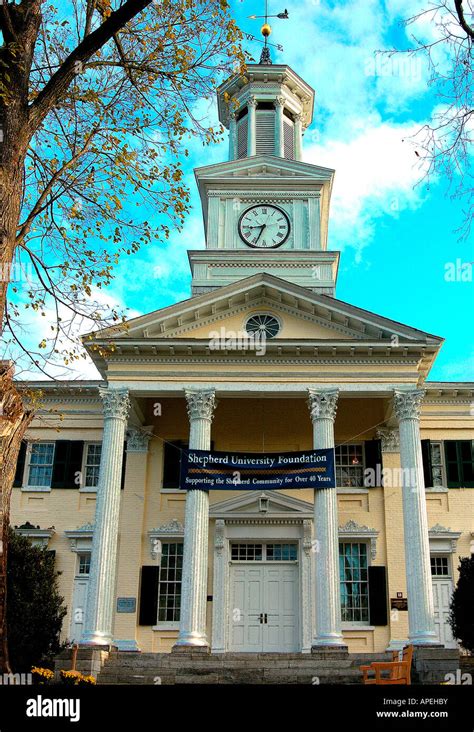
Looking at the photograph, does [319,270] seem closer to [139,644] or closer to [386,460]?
[386,460]

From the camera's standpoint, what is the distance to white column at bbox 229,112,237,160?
32987 mm

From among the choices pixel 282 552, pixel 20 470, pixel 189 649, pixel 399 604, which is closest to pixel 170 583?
pixel 282 552

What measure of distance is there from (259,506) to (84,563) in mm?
5683

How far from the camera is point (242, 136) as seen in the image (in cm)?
3331

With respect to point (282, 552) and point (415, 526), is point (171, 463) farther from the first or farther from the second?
point (415, 526)

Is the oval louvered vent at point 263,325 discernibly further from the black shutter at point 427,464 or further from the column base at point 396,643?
the column base at point 396,643

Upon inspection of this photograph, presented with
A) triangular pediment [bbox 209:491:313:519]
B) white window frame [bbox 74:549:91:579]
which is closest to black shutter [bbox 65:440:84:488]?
white window frame [bbox 74:549:91:579]

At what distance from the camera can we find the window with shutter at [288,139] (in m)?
32.7

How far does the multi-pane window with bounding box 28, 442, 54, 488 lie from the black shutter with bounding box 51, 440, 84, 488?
311mm

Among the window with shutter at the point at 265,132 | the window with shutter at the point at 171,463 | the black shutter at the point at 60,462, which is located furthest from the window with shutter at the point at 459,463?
the window with shutter at the point at 265,132

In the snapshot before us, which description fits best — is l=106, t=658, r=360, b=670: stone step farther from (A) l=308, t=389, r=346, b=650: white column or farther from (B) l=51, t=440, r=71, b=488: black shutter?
(B) l=51, t=440, r=71, b=488: black shutter

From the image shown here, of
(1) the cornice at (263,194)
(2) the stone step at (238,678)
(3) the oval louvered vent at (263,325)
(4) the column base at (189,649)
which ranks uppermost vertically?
(1) the cornice at (263,194)

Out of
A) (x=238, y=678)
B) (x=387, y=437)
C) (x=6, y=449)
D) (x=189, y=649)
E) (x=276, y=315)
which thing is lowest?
(x=238, y=678)

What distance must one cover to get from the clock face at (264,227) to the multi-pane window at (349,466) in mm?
8055
